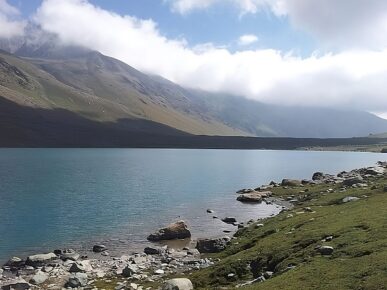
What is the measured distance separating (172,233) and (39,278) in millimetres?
22247

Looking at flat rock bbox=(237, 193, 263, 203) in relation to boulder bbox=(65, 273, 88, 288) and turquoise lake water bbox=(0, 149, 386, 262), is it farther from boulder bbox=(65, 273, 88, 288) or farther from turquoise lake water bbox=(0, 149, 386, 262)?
boulder bbox=(65, 273, 88, 288)

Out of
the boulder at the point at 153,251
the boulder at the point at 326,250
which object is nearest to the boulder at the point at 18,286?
the boulder at the point at 153,251

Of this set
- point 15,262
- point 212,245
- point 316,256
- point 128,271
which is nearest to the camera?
point 316,256

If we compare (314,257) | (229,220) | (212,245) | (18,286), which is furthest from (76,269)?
(229,220)

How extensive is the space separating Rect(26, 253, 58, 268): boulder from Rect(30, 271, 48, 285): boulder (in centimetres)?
478

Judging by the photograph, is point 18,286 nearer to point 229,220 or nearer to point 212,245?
point 212,245

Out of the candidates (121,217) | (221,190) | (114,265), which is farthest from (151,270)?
(221,190)

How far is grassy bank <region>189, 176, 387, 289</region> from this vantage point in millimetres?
23797

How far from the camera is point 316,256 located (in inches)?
1161

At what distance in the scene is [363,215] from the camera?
3841 centimetres

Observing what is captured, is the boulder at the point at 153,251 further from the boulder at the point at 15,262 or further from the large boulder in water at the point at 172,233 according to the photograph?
the boulder at the point at 15,262

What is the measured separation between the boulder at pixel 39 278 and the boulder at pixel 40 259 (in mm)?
4776

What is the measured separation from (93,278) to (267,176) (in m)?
121

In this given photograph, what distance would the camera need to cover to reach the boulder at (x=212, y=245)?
4815 centimetres
